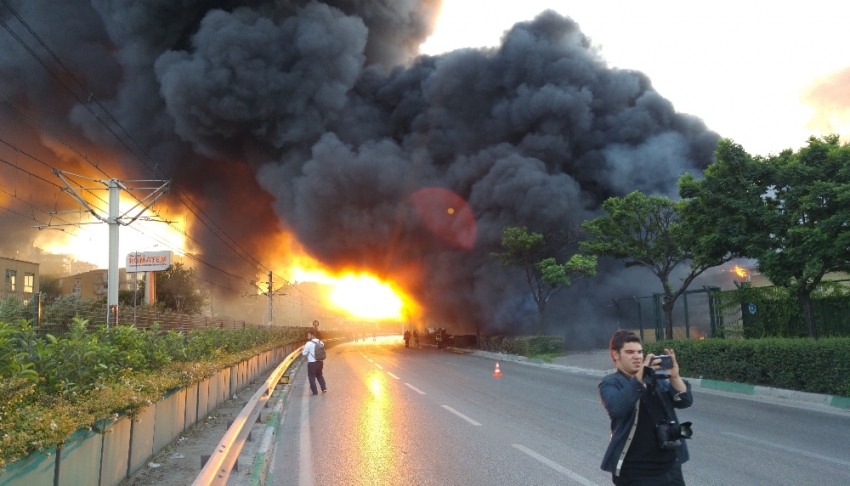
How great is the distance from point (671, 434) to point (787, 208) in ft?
43.9

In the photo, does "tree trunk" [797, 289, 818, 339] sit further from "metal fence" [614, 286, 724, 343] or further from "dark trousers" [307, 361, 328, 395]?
"dark trousers" [307, 361, 328, 395]

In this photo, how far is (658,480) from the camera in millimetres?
3068

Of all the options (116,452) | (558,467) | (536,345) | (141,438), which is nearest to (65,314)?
(141,438)

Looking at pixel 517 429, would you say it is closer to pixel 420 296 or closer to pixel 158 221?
pixel 158 221

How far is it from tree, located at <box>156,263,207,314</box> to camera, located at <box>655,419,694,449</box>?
59.2m

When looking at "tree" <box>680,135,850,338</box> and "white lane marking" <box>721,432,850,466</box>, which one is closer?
"white lane marking" <box>721,432,850,466</box>

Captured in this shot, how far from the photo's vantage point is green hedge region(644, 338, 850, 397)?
11609mm

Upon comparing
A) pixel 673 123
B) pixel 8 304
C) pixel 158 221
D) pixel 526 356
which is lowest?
pixel 526 356

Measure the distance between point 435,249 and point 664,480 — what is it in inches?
1552

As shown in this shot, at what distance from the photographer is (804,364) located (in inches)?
488

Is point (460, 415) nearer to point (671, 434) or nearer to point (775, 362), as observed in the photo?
point (775, 362)

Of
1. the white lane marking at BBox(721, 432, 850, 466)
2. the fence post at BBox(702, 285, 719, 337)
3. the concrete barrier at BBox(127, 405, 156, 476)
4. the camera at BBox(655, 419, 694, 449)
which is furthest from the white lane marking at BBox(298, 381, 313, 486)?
the fence post at BBox(702, 285, 719, 337)

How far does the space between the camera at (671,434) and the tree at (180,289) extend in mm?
59186

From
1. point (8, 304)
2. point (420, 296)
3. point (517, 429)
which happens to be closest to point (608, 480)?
point (517, 429)
